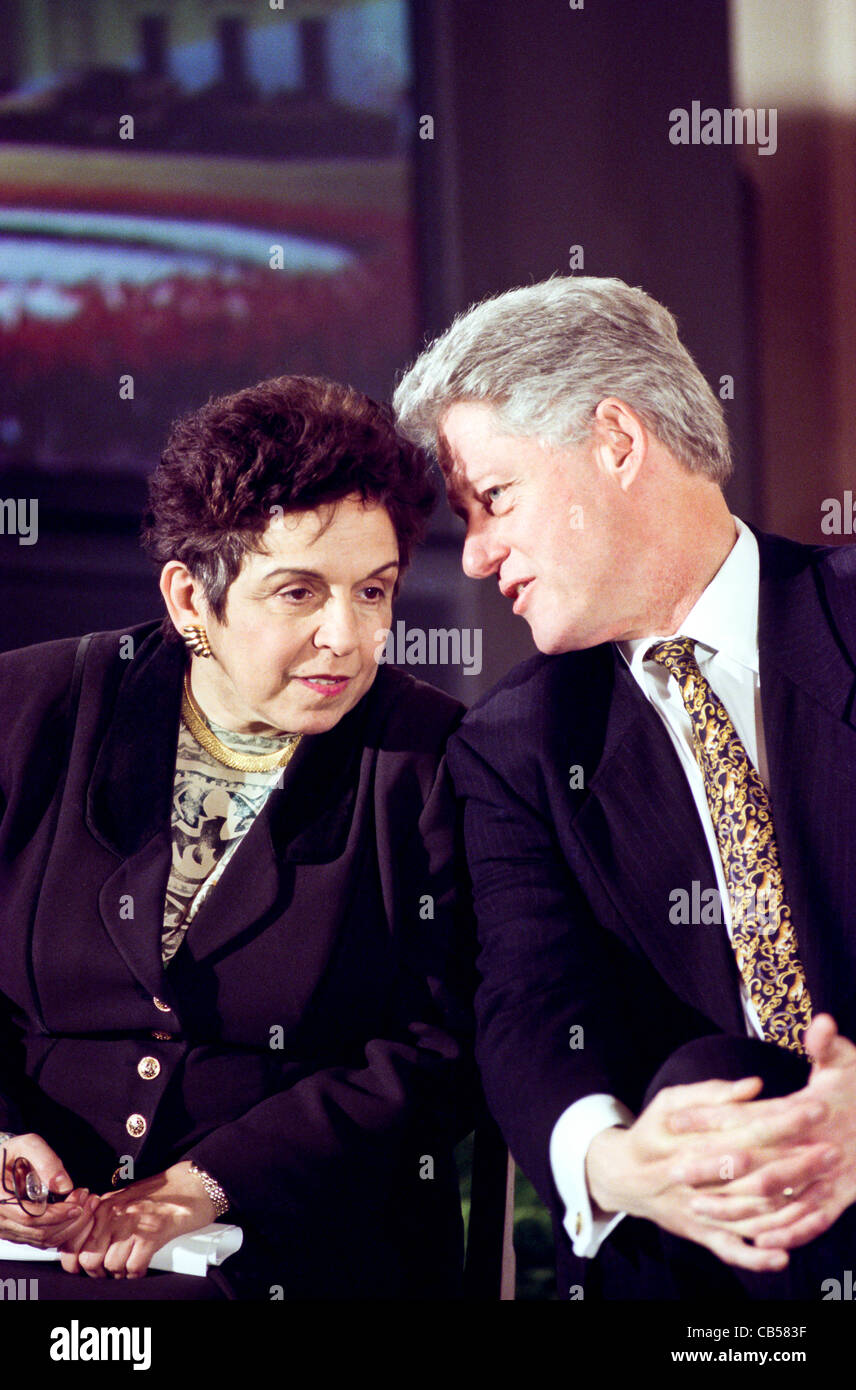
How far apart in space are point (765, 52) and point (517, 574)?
134 cm

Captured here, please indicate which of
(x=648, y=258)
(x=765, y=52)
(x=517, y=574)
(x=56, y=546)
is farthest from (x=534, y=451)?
(x=765, y=52)

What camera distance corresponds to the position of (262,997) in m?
1.96

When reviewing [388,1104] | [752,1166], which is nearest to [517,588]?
[388,1104]

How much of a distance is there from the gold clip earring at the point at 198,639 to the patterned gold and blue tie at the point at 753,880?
74cm

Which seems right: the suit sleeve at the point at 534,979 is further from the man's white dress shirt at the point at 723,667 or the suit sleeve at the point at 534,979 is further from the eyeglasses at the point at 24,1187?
the eyeglasses at the point at 24,1187

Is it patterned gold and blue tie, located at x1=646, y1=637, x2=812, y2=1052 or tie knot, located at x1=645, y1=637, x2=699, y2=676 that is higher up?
tie knot, located at x1=645, y1=637, x2=699, y2=676

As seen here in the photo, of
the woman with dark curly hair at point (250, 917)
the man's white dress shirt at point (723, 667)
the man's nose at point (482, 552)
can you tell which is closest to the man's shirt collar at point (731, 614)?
the man's white dress shirt at point (723, 667)

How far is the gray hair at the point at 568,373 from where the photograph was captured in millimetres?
2008

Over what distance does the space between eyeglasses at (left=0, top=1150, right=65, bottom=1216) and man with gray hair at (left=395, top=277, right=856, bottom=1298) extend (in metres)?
0.65

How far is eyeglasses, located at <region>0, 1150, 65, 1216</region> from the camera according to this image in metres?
1.88

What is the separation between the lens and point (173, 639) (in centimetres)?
209

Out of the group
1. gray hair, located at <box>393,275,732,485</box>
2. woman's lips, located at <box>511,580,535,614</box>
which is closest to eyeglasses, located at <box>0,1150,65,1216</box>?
woman's lips, located at <box>511,580,535,614</box>

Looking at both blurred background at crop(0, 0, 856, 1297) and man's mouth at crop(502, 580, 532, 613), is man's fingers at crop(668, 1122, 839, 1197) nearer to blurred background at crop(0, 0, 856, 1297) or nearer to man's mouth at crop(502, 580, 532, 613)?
man's mouth at crop(502, 580, 532, 613)

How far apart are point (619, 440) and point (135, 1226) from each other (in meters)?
1.35
